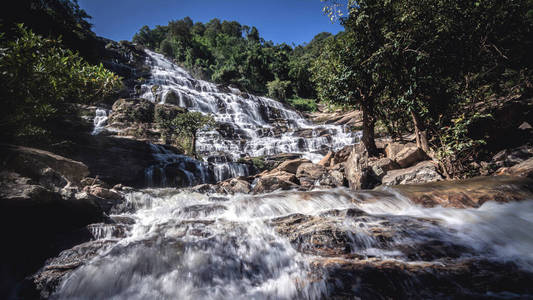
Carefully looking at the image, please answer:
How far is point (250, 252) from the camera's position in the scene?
293cm

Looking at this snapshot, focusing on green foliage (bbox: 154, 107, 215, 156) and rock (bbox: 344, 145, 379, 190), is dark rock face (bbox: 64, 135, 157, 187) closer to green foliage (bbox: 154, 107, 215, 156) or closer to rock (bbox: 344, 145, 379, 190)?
green foliage (bbox: 154, 107, 215, 156)

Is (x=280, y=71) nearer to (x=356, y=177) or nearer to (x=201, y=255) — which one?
(x=356, y=177)

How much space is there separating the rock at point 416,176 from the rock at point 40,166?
9357mm

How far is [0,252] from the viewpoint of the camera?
2.67 m

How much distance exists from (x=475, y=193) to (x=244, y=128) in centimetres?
1899

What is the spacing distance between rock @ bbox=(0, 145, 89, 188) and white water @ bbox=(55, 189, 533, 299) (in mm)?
3128

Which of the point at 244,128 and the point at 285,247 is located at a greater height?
the point at 244,128

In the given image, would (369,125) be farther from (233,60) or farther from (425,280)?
(233,60)

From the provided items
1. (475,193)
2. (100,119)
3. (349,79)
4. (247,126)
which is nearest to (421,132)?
(349,79)

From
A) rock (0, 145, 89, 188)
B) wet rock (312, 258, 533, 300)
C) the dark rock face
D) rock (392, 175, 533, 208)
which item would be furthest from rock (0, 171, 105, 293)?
the dark rock face

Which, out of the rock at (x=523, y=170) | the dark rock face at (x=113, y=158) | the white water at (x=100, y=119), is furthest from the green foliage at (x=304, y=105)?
the rock at (x=523, y=170)

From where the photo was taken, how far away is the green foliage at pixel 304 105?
35469 millimetres

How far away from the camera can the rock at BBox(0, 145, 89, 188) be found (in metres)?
4.46

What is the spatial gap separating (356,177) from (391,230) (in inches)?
158
